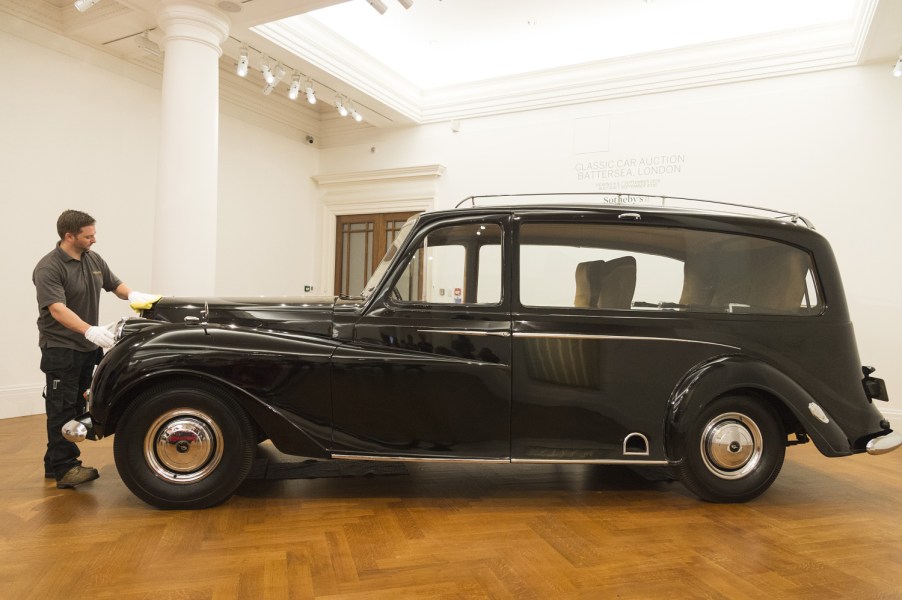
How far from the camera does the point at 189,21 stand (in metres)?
5.12

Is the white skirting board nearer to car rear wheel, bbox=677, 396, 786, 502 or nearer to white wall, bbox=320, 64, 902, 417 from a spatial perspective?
car rear wheel, bbox=677, 396, 786, 502

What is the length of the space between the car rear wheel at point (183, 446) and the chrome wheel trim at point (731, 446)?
2.62m

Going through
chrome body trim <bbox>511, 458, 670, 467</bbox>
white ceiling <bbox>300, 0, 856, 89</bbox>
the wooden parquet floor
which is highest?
white ceiling <bbox>300, 0, 856, 89</bbox>

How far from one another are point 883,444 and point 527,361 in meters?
2.11

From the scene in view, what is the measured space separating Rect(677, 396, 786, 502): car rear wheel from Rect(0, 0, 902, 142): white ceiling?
4.13 m

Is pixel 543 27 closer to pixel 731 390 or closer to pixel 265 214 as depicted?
pixel 265 214

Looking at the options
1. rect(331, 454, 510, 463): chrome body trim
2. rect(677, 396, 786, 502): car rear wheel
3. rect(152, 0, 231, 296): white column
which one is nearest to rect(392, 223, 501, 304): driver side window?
rect(331, 454, 510, 463): chrome body trim

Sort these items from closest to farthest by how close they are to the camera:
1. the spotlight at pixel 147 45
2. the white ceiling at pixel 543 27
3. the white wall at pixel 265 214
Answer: the spotlight at pixel 147 45 → the white ceiling at pixel 543 27 → the white wall at pixel 265 214

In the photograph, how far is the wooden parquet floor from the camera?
2266 mm

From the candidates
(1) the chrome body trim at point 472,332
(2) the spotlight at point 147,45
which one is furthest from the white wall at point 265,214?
(1) the chrome body trim at point 472,332

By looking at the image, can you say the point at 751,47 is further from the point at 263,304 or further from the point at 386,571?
the point at 386,571

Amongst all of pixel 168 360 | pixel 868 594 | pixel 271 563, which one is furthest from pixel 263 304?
pixel 868 594

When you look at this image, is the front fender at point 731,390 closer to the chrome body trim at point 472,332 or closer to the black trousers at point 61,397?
the chrome body trim at point 472,332

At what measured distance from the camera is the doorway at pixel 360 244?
8938 mm
